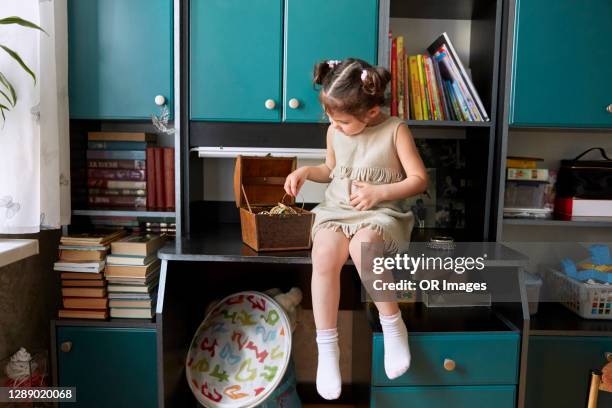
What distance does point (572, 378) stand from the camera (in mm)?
1643

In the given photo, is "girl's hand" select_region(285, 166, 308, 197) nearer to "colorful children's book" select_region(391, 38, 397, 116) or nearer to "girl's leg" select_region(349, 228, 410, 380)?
"girl's leg" select_region(349, 228, 410, 380)

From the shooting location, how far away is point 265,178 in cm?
166

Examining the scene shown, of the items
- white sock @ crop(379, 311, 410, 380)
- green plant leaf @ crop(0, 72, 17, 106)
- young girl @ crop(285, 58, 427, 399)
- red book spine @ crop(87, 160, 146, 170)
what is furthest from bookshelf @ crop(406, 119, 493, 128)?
green plant leaf @ crop(0, 72, 17, 106)

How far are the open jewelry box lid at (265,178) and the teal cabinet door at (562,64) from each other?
0.83m

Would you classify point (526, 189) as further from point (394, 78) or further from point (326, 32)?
point (326, 32)

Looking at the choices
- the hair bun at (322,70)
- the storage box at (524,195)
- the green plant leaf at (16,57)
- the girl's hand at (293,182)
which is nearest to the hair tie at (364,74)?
the hair bun at (322,70)

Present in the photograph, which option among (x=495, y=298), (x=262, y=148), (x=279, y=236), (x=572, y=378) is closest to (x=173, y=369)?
(x=279, y=236)

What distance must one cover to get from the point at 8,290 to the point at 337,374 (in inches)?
45.4

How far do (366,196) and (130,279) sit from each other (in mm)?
882

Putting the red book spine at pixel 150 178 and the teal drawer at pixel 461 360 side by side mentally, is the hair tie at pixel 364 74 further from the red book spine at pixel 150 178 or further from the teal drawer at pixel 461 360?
the red book spine at pixel 150 178

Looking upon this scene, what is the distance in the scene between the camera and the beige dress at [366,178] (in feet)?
4.57

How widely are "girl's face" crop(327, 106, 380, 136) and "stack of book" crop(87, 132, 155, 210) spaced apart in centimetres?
80

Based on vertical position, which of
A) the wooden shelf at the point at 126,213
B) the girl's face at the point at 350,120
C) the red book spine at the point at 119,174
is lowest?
the wooden shelf at the point at 126,213

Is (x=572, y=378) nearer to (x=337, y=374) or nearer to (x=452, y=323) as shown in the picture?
(x=452, y=323)
